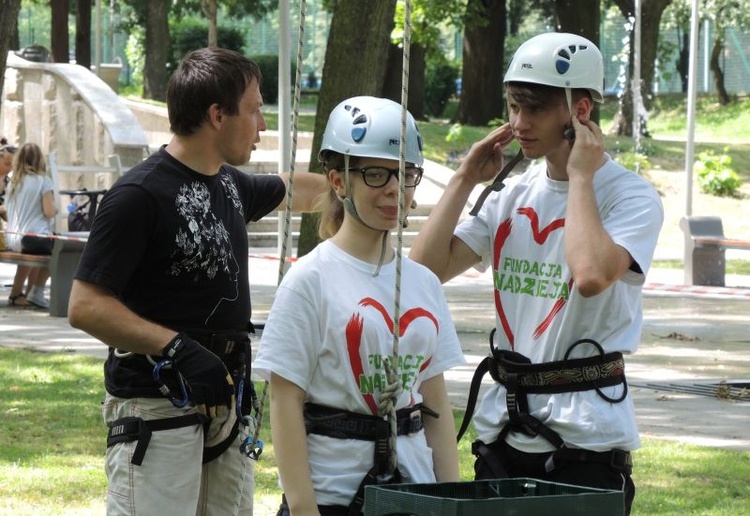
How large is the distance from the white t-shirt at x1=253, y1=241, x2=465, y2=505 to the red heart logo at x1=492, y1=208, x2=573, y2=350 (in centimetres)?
47

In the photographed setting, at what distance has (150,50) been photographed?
39938mm

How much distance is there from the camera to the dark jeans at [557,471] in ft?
12.9

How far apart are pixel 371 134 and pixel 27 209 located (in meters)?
11.8

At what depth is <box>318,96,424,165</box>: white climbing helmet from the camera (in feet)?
12.0

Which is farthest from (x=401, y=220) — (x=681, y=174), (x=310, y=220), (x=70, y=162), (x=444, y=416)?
(x=681, y=174)

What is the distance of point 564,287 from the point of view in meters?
3.95

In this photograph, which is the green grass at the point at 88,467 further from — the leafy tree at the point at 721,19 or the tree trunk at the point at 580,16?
the leafy tree at the point at 721,19

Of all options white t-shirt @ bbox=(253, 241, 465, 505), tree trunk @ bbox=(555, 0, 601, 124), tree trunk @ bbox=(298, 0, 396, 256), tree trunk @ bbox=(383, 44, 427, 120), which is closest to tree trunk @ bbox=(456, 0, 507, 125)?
tree trunk @ bbox=(383, 44, 427, 120)

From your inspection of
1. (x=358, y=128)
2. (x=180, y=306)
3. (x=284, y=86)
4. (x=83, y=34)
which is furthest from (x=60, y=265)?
(x=83, y=34)

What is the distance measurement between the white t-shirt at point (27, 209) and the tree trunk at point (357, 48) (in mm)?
3245

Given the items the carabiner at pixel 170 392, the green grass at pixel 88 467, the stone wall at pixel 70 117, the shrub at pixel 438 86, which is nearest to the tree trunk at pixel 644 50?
the shrub at pixel 438 86

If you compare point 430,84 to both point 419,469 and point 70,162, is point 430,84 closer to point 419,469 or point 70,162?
point 70,162

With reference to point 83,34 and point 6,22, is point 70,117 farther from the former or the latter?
point 83,34

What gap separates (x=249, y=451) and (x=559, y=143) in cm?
126
